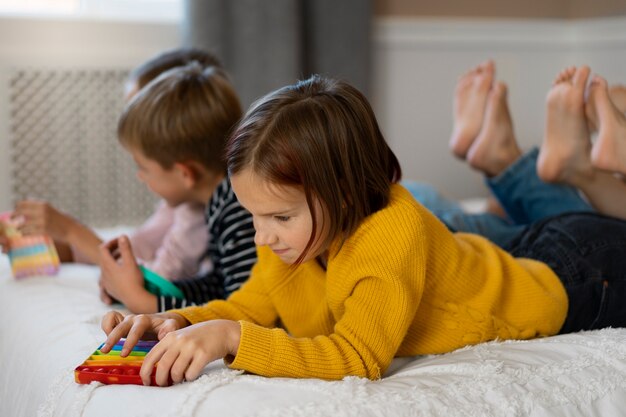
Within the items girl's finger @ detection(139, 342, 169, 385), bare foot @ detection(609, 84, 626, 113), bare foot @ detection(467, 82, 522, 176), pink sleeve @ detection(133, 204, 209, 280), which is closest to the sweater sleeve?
girl's finger @ detection(139, 342, 169, 385)

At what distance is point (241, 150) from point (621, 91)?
3.21ft

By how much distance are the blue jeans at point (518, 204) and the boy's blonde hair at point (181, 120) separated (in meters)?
0.47

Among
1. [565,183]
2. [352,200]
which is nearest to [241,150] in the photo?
[352,200]

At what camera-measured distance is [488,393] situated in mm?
927

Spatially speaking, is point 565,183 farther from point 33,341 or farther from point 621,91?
point 33,341

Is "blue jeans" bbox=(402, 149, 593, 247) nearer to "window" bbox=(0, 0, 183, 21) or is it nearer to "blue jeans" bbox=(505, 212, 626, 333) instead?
"blue jeans" bbox=(505, 212, 626, 333)

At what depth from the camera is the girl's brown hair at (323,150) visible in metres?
0.95

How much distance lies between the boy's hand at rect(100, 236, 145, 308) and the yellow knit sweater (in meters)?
0.19

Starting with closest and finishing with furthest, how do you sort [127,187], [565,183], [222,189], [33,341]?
[33,341]
[222,189]
[565,183]
[127,187]

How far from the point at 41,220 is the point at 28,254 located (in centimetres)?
7

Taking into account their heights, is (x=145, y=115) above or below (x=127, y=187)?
above

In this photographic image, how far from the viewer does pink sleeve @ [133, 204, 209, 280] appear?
1.58m

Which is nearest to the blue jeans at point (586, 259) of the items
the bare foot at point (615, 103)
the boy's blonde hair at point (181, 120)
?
the bare foot at point (615, 103)

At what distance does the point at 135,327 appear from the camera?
0.97m
